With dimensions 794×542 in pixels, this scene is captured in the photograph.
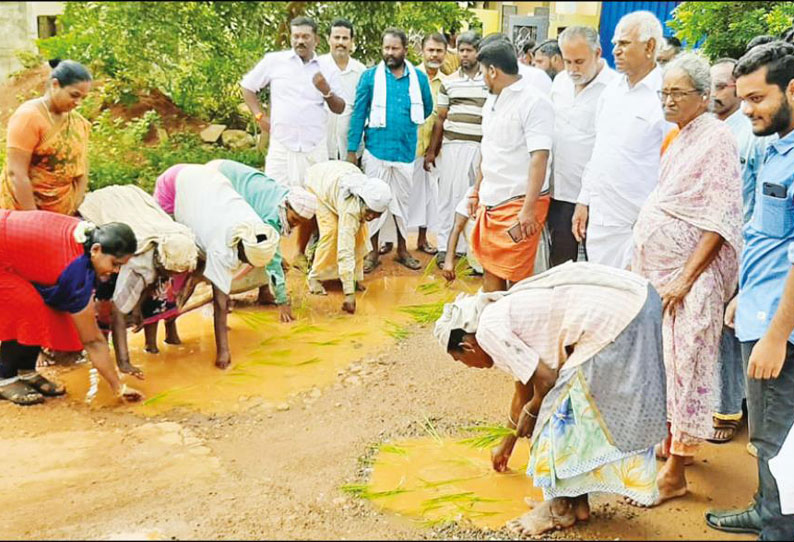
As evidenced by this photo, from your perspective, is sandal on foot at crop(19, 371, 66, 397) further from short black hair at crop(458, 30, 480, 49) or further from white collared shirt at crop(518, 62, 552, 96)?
short black hair at crop(458, 30, 480, 49)

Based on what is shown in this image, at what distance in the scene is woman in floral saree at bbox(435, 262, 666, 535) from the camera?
287cm

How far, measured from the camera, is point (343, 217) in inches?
231

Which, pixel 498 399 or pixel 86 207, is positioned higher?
pixel 86 207

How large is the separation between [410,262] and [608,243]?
280 cm

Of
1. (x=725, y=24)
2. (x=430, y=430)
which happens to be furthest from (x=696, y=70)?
(x=725, y=24)

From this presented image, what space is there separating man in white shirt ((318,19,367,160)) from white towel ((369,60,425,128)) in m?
0.34

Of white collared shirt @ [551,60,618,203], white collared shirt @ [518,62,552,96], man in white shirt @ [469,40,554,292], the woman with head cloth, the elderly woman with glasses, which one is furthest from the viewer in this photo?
white collared shirt @ [518,62,552,96]

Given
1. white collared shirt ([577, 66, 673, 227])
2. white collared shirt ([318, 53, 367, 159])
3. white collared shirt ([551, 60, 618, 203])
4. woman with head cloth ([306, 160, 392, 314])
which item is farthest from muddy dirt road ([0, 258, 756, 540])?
white collared shirt ([318, 53, 367, 159])

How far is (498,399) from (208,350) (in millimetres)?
1935

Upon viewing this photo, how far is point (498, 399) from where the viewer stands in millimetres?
4508

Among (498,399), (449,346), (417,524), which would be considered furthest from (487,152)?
(417,524)

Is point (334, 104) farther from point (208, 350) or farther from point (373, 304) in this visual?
point (208, 350)

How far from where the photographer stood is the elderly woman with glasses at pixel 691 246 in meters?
3.26

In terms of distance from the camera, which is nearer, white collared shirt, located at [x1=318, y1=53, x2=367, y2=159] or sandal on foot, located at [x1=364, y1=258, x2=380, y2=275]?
sandal on foot, located at [x1=364, y1=258, x2=380, y2=275]
